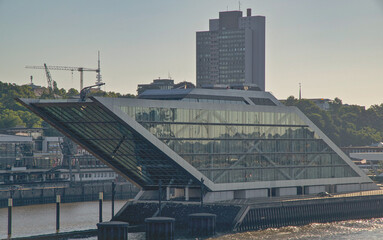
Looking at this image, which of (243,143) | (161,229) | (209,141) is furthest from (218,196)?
(161,229)

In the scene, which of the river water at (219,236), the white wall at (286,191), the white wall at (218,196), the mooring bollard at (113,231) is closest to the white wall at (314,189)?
the white wall at (286,191)

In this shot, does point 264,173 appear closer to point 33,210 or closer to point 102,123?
point 102,123

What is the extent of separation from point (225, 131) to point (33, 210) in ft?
166

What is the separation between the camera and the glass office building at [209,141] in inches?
4355

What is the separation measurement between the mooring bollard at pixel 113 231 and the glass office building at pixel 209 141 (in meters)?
12.8

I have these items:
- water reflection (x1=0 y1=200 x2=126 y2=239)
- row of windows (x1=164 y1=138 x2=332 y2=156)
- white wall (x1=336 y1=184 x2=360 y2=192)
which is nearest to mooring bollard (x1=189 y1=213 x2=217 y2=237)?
row of windows (x1=164 y1=138 x2=332 y2=156)

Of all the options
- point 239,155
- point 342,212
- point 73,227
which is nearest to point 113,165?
point 73,227

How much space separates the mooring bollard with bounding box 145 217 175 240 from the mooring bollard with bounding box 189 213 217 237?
4.74 m

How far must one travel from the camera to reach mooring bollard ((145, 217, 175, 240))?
10625cm

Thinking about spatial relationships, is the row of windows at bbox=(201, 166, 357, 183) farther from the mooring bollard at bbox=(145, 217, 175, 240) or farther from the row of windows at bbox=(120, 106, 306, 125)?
the mooring bollard at bbox=(145, 217, 175, 240)

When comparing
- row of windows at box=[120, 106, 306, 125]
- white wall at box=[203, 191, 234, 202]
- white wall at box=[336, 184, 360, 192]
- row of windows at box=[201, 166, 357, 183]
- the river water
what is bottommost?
the river water

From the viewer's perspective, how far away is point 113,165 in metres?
124

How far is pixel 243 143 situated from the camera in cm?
12738

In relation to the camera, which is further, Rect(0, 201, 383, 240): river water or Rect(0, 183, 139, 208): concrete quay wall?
Rect(0, 183, 139, 208): concrete quay wall
